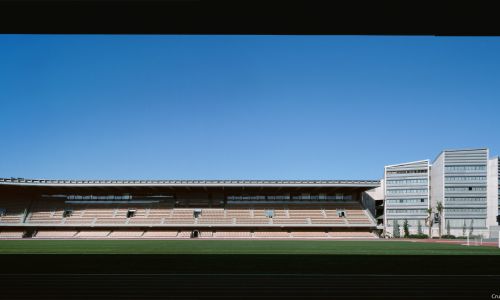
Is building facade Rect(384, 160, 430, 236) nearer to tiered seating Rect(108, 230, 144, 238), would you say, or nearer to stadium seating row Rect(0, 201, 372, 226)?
stadium seating row Rect(0, 201, 372, 226)

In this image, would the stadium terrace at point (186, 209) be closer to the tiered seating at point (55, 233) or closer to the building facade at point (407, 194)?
the tiered seating at point (55, 233)

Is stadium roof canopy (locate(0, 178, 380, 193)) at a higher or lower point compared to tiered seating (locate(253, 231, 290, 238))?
higher

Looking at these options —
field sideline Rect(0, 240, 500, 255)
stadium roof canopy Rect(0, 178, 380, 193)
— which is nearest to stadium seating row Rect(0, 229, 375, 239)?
stadium roof canopy Rect(0, 178, 380, 193)

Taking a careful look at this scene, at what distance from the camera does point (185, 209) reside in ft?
130

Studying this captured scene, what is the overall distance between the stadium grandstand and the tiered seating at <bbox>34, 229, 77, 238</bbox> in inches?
3.2

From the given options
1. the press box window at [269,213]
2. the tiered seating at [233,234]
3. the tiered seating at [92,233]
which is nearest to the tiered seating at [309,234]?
the press box window at [269,213]

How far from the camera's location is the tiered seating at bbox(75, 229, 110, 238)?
35.8 m

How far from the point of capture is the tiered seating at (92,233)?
117 ft

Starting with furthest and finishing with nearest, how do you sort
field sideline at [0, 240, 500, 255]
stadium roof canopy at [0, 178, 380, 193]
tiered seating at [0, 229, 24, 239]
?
stadium roof canopy at [0, 178, 380, 193]
tiered seating at [0, 229, 24, 239]
field sideline at [0, 240, 500, 255]
